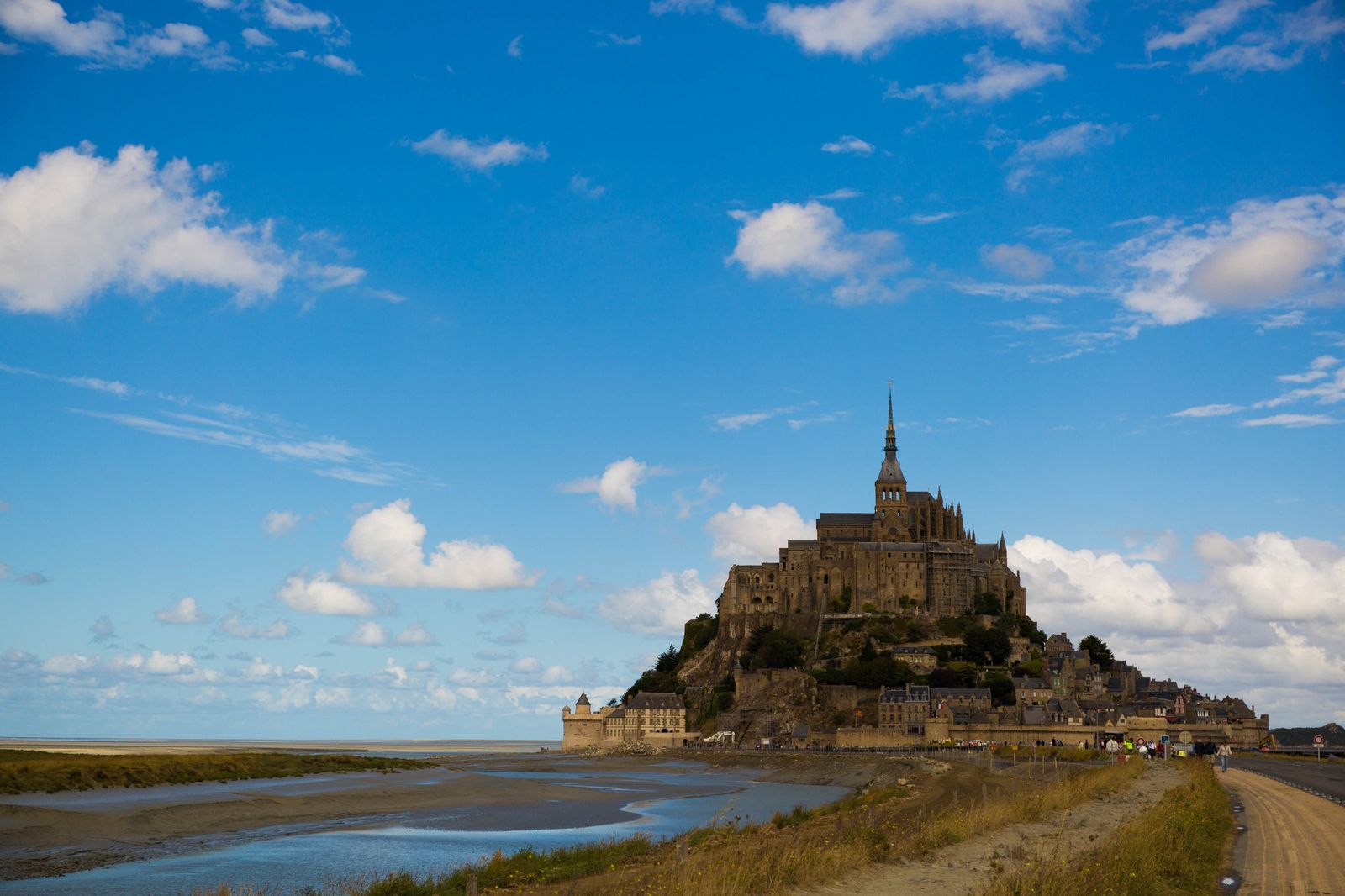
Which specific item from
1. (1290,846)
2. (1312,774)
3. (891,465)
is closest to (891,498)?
(891,465)

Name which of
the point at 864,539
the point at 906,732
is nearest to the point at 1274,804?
the point at 906,732

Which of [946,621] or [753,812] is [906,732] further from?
[753,812]

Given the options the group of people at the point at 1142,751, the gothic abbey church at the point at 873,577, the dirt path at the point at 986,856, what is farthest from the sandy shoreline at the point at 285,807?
the gothic abbey church at the point at 873,577

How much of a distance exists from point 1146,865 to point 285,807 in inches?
1239

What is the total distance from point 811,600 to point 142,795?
81568 mm

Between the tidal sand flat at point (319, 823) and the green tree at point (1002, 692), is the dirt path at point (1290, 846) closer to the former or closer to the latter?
the tidal sand flat at point (319, 823)

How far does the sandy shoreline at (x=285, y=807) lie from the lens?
29.1 meters

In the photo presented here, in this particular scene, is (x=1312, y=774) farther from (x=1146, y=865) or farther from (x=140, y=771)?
(x=140, y=771)

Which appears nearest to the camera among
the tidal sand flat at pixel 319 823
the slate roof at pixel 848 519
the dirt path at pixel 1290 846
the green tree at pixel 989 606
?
the dirt path at pixel 1290 846

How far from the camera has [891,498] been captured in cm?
12650

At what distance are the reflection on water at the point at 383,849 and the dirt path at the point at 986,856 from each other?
8256mm

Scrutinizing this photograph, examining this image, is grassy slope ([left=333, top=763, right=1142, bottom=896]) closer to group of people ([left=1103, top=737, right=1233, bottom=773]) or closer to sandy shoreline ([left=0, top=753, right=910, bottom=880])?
sandy shoreline ([left=0, top=753, right=910, bottom=880])

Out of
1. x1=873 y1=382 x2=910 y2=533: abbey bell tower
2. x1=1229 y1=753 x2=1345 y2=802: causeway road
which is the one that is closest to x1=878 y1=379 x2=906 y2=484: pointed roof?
x1=873 y1=382 x2=910 y2=533: abbey bell tower

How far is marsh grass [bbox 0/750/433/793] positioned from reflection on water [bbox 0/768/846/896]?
14.8 meters
